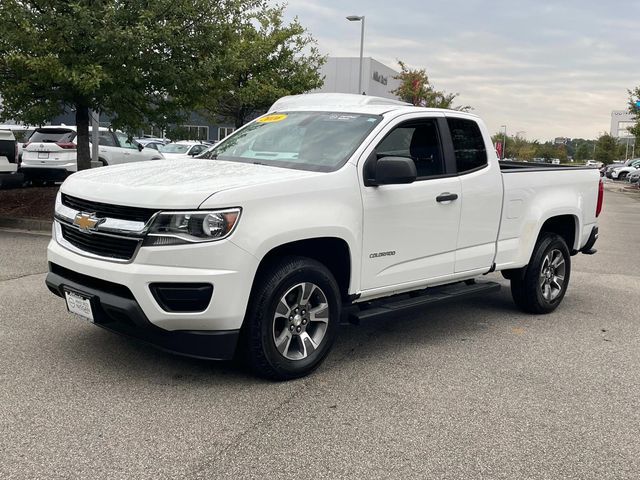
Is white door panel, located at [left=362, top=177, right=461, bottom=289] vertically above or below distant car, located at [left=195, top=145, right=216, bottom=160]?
below

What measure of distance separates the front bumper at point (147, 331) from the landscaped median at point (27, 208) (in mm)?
7602

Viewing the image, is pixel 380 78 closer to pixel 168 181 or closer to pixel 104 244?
pixel 168 181

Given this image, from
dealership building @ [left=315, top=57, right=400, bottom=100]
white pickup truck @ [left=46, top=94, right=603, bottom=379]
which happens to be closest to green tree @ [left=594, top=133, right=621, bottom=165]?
dealership building @ [left=315, top=57, right=400, bottom=100]

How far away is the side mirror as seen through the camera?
450 cm

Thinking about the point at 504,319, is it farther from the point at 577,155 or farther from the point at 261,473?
the point at 577,155

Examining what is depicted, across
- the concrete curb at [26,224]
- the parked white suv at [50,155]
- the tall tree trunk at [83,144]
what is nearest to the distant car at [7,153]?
the concrete curb at [26,224]

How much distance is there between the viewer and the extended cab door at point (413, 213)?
4.67 meters

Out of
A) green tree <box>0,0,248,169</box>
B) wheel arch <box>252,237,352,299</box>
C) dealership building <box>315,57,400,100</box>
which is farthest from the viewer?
dealership building <box>315,57,400,100</box>

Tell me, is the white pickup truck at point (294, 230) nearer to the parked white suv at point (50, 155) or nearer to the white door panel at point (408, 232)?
the white door panel at point (408, 232)

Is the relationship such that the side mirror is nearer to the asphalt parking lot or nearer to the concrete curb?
the asphalt parking lot

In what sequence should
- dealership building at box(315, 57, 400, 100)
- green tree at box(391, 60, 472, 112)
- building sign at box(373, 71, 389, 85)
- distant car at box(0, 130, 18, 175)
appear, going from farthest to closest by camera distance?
building sign at box(373, 71, 389, 85) → dealership building at box(315, 57, 400, 100) → green tree at box(391, 60, 472, 112) → distant car at box(0, 130, 18, 175)

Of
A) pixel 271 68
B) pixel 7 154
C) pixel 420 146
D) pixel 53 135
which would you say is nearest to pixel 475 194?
pixel 420 146

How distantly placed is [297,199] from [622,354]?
10.1 ft

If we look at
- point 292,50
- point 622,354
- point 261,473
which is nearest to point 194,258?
point 261,473
